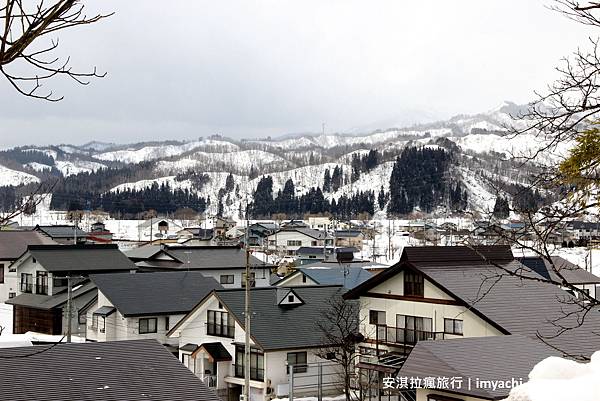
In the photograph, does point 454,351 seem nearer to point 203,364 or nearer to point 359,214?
point 203,364

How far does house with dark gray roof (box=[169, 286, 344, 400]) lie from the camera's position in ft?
75.3

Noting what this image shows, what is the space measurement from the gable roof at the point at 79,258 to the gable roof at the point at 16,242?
787cm

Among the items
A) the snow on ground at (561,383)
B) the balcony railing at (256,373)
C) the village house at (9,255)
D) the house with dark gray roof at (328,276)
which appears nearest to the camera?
the snow on ground at (561,383)

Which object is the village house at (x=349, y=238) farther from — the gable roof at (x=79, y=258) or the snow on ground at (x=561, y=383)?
the snow on ground at (x=561, y=383)

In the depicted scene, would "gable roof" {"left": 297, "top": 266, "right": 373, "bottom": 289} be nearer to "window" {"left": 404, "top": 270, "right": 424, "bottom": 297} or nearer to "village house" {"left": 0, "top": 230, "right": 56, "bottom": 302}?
"window" {"left": 404, "top": 270, "right": 424, "bottom": 297}

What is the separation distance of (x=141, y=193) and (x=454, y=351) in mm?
153074

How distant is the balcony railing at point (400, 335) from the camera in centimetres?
2132

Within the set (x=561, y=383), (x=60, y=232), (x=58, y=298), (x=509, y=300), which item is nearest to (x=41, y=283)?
(x=58, y=298)

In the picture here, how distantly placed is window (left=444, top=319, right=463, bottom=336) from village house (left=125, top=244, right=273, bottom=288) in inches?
790

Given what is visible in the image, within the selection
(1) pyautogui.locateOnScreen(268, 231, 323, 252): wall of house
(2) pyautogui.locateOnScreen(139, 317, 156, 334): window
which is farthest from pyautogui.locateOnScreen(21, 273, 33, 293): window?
(1) pyautogui.locateOnScreen(268, 231, 323, 252): wall of house

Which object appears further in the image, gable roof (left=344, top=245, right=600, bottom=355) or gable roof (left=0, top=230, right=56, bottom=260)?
gable roof (left=0, top=230, right=56, bottom=260)

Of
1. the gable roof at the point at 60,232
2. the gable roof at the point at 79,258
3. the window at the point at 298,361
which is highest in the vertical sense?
the gable roof at the point at 60,232

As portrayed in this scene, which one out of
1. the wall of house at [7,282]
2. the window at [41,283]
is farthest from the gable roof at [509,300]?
the wall of house at [7,282]

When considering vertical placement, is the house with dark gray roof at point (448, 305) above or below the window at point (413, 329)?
above
